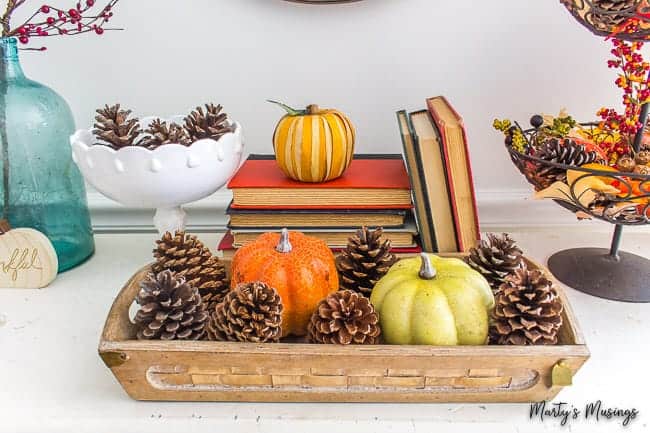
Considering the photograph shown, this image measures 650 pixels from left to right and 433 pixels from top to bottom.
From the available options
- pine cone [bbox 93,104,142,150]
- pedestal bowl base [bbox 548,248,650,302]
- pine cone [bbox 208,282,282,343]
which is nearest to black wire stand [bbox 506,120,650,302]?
pedestal bowl base [bbox 548,248,650,302]

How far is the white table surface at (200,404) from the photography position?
0.49 m

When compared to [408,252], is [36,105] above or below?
above

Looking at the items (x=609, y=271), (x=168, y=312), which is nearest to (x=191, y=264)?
(x=168, y=312)

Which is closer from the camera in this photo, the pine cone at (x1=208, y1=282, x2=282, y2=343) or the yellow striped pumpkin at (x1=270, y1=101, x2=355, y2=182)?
the pine cone at (x1=208, y1=282, x2=282, y2=343)

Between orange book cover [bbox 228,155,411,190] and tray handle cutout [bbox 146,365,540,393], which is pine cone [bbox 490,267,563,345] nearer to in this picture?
tray handle cutout [bbox 146,365,540,393]

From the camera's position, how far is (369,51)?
865mm

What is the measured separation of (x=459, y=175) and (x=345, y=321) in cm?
27

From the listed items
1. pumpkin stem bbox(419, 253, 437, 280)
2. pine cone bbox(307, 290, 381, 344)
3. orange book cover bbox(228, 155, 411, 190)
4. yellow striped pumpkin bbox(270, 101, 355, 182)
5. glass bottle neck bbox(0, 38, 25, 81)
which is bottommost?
pine cone bbox(307, 290, 381, 344)

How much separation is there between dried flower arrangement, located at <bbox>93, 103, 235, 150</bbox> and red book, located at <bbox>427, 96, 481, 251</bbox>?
281 millimetres

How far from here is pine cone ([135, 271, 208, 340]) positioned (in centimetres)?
49

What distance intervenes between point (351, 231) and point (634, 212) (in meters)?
0.34

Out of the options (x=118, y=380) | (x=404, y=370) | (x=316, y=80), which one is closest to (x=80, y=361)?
(x=118, y=380)

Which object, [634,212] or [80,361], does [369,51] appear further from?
[80,361]

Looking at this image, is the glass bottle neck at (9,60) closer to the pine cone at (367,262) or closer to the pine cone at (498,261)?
the pine cone at (367,262)
